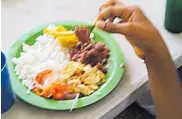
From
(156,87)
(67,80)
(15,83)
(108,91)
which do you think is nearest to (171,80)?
(156,87)

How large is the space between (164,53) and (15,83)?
0.39 meters

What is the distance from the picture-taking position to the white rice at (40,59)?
95cm

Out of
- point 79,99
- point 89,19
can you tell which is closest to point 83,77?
point 79,99

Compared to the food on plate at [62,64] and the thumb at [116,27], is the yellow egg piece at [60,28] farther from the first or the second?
the thumb at [116,27]

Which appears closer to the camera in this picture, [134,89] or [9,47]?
[134,89]

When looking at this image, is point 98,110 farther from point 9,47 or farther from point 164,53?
point 9,47

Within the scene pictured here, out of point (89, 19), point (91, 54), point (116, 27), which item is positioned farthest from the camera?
point (89, 19)

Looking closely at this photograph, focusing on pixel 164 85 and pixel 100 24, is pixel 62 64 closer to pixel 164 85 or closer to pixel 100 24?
pixel 100 24

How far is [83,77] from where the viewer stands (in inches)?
37.0

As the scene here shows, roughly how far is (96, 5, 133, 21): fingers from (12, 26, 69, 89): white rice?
166mm

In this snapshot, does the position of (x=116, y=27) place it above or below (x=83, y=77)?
above

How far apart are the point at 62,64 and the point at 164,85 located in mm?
276

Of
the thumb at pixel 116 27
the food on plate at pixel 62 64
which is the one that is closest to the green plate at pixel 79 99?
the food on plate at pixel 62 64

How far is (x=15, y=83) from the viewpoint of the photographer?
93 centimetres
